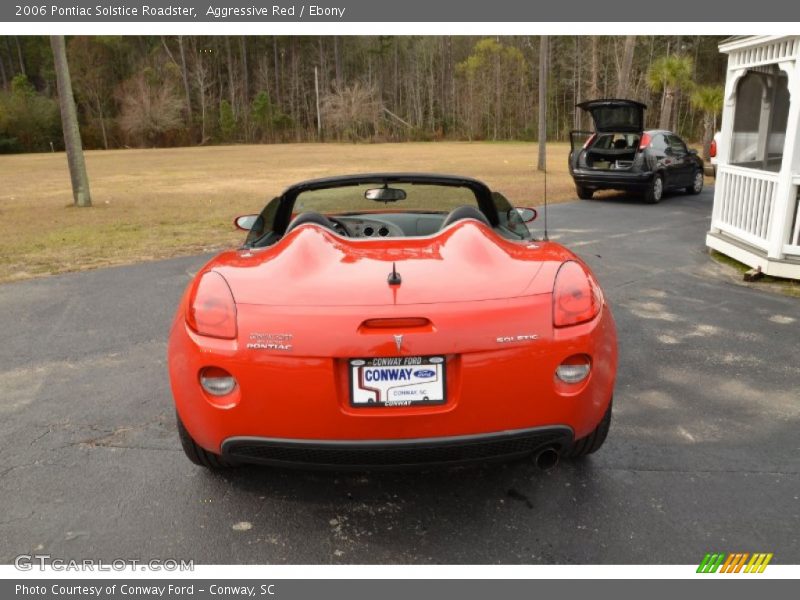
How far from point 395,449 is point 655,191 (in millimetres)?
13718

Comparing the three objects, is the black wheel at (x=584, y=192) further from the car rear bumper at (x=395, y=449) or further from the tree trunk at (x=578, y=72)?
the tree trunk at (x=578, y=72)

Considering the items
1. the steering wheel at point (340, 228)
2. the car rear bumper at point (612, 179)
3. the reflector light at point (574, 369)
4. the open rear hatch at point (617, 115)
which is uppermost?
the open rear hatch at point (617, 115)

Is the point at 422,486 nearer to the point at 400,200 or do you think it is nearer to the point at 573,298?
the point at 573,298

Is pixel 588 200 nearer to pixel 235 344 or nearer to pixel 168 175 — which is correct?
pixel 235 344

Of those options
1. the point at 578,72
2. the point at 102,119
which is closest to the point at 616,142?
the point at 578,72

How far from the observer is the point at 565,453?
8.65 ft

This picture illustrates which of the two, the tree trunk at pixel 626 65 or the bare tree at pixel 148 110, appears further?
the bare tree at pixel 148 110

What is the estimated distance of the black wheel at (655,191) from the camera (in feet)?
47.3

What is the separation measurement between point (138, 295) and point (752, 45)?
24.9 ft

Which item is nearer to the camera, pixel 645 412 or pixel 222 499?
pixel 222 499

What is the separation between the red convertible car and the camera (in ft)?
7.81

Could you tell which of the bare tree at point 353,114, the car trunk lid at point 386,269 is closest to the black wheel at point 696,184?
the car trunk lid at point 386,269

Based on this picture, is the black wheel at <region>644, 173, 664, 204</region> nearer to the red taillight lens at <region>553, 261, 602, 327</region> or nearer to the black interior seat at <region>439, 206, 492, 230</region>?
the black interior seat at <region>439, 206, 492, 230</region>
